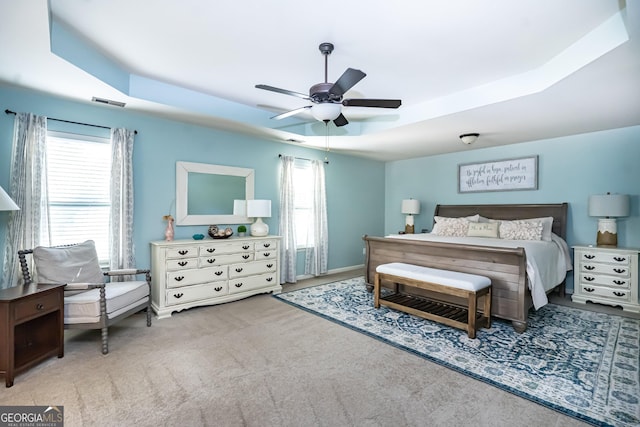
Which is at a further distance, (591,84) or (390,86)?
(390,86)

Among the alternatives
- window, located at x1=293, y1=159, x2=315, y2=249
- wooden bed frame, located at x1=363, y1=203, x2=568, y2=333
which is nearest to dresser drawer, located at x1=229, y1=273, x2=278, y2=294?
window, located at x1=293, y1=159, x2=315, y2=249

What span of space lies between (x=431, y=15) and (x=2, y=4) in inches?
107

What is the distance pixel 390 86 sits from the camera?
3.51 metres

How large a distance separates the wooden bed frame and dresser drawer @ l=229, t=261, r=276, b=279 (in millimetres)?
1503

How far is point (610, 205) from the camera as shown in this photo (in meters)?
4.08

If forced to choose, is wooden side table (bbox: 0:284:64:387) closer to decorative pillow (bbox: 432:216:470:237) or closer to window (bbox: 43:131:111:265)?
window (bbox: 43:131:111:265)

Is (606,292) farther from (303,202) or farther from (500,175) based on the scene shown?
(303,202)

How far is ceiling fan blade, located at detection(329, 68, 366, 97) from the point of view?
228 cm

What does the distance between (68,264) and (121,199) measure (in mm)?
955

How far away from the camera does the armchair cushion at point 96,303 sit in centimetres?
275

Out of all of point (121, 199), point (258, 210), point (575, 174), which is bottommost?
point (258, 210)

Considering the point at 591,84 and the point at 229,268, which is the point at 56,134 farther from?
the point at 591,84

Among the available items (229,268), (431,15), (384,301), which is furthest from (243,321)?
(431,15)

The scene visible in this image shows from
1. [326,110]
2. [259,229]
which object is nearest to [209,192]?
[259,229]
